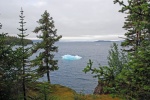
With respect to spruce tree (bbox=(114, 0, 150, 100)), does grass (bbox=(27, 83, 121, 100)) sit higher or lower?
lower

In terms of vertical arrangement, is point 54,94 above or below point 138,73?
below

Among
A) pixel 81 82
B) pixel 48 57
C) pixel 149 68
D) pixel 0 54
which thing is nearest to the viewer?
pixel 149 68

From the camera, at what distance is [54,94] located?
99.2 feet

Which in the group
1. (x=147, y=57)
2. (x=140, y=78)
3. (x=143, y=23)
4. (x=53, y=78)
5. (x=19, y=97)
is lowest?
(x=53, y=78)

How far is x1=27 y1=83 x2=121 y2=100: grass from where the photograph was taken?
12025 mm

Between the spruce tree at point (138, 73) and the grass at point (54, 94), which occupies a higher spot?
the spruce tree at point (138, 73)

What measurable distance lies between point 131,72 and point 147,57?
88 centimetres

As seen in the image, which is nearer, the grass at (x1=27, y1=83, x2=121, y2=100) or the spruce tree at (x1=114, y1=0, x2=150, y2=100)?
the spruce tree at (x1=114, y1=0, x2=150, y2=100)

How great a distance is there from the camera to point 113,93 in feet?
27.1

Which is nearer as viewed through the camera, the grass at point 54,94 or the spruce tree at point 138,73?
the spruce tree at point 138,73

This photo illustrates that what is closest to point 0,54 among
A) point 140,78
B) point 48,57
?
→ point 140,78

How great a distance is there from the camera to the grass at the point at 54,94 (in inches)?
473

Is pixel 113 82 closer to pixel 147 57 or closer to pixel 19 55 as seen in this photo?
pixel 147 57

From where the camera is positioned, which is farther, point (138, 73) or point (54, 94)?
point (54, 94)
